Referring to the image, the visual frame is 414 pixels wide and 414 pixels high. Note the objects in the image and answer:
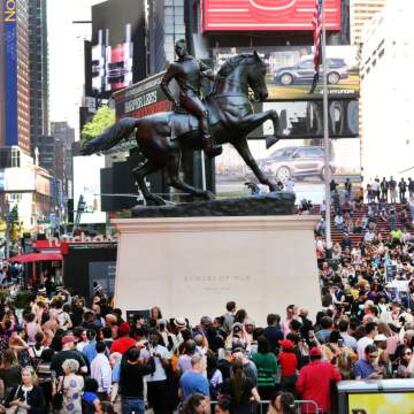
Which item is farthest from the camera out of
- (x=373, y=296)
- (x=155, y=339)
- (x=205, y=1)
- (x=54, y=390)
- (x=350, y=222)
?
(x=205, y=1)

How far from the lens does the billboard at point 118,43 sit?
107 meters

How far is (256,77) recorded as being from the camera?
23.1m

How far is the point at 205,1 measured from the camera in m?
84.5

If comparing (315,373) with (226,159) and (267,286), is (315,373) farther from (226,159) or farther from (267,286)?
(226,159)

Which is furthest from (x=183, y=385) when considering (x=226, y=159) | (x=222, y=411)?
(x=226, y=159)

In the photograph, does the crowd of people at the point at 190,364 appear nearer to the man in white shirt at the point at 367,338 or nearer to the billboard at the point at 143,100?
the man in white shirt at the point at 367,338

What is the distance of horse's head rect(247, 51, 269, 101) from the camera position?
75.6 feet

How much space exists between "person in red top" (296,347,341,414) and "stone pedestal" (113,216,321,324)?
1140 centimetres

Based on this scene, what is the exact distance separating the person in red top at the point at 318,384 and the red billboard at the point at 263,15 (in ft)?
243

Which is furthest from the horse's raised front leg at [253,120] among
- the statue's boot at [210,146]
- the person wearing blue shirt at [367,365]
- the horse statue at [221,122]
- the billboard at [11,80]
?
the billboard at [11,80]

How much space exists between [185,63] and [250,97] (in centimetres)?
189

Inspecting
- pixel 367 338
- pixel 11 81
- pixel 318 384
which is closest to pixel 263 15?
pixel 367 338

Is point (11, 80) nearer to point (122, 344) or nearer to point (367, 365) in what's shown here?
point (122, 344)

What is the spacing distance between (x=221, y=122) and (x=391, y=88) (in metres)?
111
